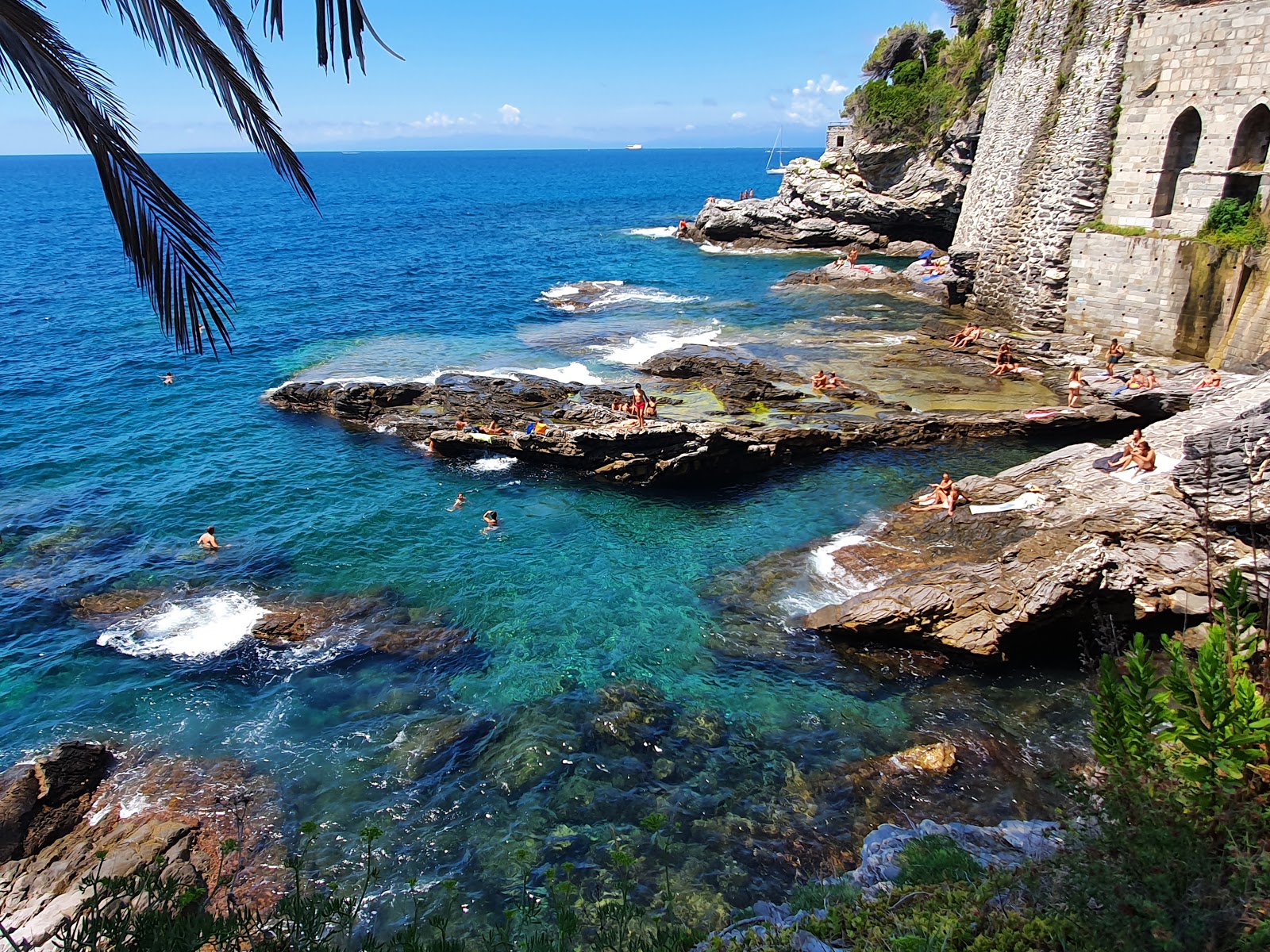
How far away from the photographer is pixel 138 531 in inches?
832

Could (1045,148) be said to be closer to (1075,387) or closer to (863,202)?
(1075,387)

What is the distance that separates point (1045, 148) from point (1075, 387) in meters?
13.8

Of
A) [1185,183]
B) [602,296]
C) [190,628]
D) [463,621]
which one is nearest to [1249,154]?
[1185,183]

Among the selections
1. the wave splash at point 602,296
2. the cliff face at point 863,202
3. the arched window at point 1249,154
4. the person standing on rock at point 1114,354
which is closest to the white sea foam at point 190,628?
the person standing on rock at point 1114,354

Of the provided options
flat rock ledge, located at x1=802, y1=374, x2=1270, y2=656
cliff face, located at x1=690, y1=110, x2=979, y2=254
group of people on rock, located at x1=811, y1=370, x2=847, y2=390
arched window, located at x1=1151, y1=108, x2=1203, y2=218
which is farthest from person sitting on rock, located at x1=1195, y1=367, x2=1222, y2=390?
cliff face, located at x1=690, y1=110, x2=979, y2=254

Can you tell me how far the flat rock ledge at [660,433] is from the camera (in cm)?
2248

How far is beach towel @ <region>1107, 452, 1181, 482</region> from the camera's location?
56.4ft

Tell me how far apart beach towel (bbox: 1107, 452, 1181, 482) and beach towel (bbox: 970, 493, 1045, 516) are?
1609 mm

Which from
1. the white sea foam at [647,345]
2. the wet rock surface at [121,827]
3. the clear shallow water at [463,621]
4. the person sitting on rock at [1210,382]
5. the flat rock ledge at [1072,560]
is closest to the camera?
the wet rock surface at [121,827]

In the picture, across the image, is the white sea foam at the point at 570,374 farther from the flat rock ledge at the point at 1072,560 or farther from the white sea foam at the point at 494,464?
the flat rock ledge at the point at 1072,560

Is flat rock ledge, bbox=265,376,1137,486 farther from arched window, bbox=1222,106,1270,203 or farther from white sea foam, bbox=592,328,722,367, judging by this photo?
arched window, bbox=1222,106,1270,203

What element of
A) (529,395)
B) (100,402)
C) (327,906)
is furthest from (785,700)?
(100,402)

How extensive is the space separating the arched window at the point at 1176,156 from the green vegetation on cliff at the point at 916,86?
64.5ft

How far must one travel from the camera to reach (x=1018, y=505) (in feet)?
61.2
